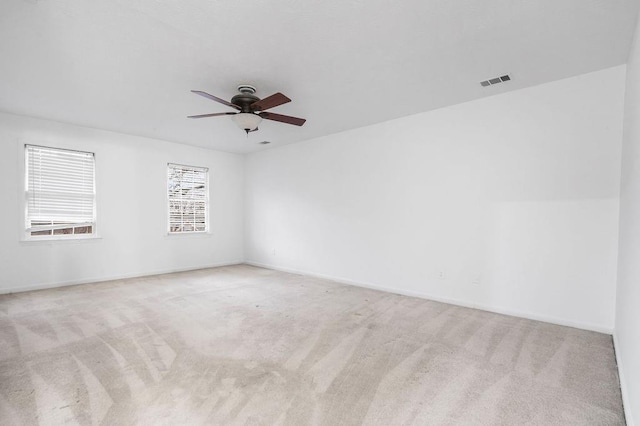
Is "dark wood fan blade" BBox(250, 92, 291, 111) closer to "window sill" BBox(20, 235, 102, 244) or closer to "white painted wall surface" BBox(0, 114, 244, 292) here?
"white painted wall surface" BBox(0, 114, 244, 292)

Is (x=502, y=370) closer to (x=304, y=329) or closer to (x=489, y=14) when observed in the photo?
(x=304, y=329)

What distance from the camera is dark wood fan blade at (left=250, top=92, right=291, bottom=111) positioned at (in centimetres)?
304

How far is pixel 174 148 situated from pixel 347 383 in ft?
19.5

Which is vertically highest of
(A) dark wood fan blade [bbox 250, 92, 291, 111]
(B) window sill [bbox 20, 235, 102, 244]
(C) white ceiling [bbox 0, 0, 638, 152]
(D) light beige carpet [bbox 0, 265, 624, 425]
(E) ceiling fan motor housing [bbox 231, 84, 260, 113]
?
(C) white ceiling [bbox 0, 0, 638, 152]

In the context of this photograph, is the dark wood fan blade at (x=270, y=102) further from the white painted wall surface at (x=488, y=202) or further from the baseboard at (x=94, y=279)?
the baseboard at (x=94, y=279)

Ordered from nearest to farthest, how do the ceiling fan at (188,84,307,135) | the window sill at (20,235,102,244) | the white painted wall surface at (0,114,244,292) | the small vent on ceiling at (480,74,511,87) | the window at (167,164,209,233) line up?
the small vent on ceiling at (480,74,511,87)
the ceiling fan at (188,84,307,135)
the white painted wall surface at (0,114,244,292)
the window sill at (20,235,102,244)
the window at (167,164,209,233)

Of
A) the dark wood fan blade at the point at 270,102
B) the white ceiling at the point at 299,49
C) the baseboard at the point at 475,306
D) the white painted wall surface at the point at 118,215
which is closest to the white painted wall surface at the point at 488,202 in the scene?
the baseboard at the point at 475,306

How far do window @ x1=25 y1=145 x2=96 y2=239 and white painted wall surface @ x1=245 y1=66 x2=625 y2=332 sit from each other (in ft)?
13.1

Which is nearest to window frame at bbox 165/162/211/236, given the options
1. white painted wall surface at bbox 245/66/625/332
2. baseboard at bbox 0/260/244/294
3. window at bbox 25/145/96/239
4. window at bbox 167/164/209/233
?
window at bbox 167/164/209/233

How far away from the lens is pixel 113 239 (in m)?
5.63

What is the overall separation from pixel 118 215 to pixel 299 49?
16.0 ft

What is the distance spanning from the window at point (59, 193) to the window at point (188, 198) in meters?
1.39

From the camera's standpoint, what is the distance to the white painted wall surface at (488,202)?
3.23m

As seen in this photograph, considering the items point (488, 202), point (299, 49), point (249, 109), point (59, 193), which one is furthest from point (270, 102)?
point (59, 193)
